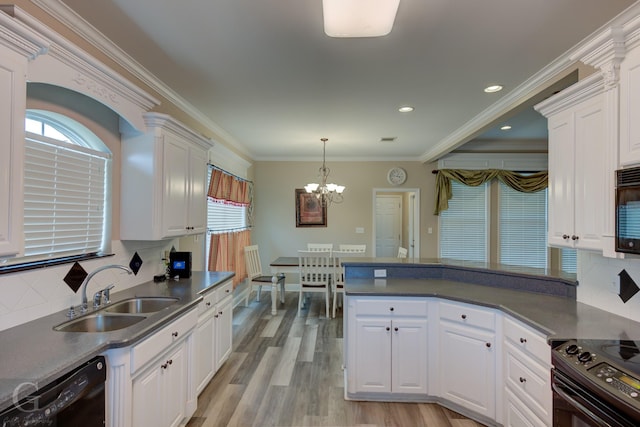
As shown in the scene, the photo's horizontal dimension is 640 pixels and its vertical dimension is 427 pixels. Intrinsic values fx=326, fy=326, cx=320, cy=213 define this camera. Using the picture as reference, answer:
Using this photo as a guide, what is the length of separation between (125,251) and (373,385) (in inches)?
87.2

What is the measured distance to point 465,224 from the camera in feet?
20.1

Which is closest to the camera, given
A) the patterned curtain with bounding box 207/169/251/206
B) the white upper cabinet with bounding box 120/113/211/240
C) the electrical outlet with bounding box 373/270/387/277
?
the white upper cabinet with bounding box 120/113/211/240

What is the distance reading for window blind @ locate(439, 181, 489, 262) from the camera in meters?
6.07

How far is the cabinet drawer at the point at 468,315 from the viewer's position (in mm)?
2219

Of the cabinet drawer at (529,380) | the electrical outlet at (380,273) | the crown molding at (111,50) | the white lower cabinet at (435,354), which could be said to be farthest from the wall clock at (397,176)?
the cabinet drawer at (529,380)

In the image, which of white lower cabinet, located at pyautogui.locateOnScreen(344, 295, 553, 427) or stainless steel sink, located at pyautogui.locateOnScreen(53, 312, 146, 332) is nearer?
stainless steel sink, located at pyautogui.locateOnScreen(53, 312, 146, 332)


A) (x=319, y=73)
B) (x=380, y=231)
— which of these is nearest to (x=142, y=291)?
(x=319, y=73)

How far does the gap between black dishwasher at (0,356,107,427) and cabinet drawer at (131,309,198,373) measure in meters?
0.15

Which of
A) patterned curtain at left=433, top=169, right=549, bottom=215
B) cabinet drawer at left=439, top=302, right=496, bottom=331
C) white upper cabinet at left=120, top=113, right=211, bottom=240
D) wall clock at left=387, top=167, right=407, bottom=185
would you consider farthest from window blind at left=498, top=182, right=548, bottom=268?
white upper cabinet at left=120, top=113, right=211, bottom=240

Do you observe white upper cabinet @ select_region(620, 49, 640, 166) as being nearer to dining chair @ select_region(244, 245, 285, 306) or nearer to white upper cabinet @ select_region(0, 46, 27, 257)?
white upper cabinet @ select_region(0, 46, 27, 257)

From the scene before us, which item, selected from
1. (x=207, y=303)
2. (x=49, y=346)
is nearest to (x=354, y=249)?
(x=207, y=303)

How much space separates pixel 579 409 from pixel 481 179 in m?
5.10

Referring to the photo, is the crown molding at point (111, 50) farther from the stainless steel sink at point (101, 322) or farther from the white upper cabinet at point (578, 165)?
the white upper cabinet at point (578, 165)

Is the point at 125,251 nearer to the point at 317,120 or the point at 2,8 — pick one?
the point at 2,8
